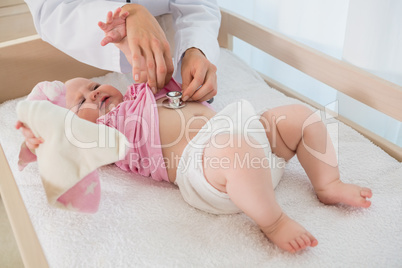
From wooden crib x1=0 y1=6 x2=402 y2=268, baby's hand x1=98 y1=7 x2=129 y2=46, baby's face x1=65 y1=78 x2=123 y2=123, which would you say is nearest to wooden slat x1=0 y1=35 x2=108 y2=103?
wooden crib x1=0 y1=6 x2=402 y2=268

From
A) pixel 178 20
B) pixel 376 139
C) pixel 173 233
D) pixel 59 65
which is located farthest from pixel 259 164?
pixel 59 65

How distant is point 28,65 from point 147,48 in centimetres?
58

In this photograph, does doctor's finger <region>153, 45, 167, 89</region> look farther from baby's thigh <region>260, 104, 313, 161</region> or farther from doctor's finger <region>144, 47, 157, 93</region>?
baby's thigh <region>260, 104, 313, 161</region>

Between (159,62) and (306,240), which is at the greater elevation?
(159,62)

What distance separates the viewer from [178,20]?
122 cm

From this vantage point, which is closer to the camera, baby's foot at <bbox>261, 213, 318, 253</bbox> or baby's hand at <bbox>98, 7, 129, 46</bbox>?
baby's foot at <bbox>261, 213, 318, 253</bbox>

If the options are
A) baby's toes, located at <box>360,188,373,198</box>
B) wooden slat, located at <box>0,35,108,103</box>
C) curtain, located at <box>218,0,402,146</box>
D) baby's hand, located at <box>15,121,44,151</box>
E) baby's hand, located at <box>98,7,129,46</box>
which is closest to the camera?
baby's hand, located at <box>15,121,44,151</box>

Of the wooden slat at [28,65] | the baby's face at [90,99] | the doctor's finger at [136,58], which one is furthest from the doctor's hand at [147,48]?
the wooden slat at [28,65]

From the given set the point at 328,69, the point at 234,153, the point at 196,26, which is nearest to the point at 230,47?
the point at 196,26

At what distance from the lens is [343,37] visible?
118 cm

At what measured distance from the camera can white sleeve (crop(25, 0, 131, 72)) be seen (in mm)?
1044

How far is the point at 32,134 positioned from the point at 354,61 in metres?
0.85

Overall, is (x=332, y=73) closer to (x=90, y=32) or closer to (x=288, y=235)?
(x=288, y=235)

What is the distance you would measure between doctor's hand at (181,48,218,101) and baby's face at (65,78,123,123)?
20 cm
